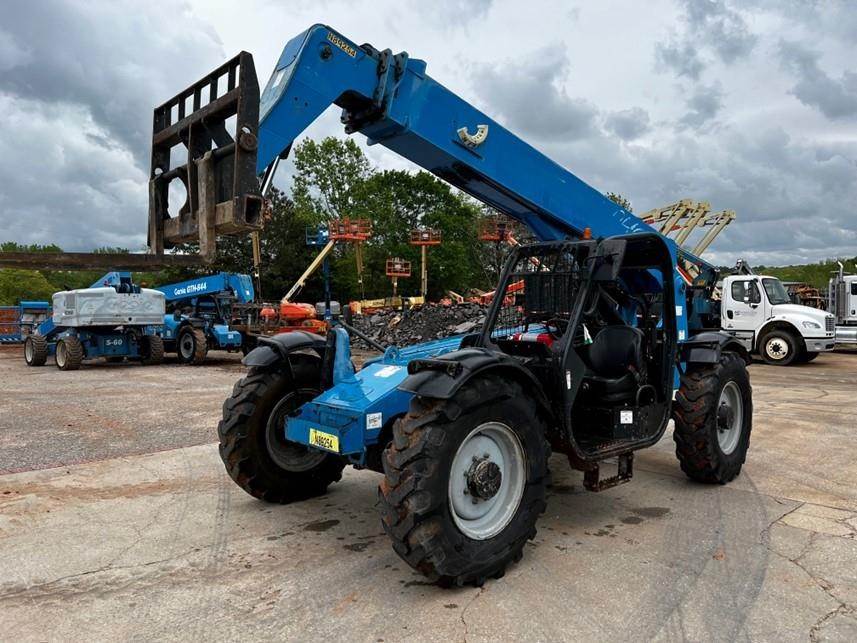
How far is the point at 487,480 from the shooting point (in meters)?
3.83

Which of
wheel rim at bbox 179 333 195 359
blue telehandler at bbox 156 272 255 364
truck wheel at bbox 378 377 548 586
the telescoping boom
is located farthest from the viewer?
blue telehandler at bbox 156 272 255 364

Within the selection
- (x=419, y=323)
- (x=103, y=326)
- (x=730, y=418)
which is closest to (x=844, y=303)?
(x=419, y=323)

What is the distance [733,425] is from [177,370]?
13.6 metres

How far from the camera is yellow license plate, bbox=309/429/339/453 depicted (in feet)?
13.8

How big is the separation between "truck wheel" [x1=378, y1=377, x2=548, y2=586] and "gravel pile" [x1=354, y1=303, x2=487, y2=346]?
61.9 feet

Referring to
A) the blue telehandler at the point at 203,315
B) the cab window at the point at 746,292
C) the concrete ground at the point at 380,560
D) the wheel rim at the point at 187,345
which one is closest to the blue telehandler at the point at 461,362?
the concrete ground at the point at 380,560

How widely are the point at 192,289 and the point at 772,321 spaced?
16635 millimetres

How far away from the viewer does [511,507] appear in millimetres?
3961

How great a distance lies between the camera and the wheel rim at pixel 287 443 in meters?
5.13

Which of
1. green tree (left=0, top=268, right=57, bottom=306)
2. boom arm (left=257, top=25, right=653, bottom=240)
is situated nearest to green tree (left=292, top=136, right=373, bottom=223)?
green tree (left=0, top=268, right=57, bottom=306)

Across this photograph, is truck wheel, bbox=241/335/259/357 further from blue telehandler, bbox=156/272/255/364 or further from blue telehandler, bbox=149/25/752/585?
blue telehandler, bbox=149/25/752/585

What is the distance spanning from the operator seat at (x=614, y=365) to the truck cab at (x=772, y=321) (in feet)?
42.1

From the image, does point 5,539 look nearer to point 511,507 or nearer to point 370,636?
point 370,636

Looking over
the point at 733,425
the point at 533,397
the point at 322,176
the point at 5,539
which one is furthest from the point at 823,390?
the point at 322,176
